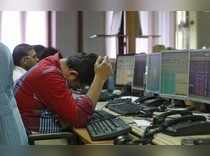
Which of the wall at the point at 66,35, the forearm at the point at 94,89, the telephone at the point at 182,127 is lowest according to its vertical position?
the telephone at the point at 182,127

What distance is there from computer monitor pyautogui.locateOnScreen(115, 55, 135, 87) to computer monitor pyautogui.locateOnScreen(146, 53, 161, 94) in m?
0.46

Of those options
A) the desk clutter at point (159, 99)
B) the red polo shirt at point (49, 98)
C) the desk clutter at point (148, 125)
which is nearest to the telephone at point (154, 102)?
the desk clutter at point (159, 99)

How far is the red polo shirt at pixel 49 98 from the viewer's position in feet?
6.47

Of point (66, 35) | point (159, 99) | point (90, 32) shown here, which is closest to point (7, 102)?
point (159, 99)

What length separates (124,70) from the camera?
3.81 m

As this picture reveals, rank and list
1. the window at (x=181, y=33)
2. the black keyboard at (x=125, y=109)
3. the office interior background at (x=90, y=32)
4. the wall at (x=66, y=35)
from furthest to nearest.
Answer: the wall at (x=66, y=35), the window at (x=181, y=33), the office interior background at (x=90, y=32), the black keyboard at (x=125, y=109)

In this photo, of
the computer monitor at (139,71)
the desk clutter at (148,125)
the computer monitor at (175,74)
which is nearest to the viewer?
the desk clutter at (148,125)

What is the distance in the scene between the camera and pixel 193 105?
2.48m

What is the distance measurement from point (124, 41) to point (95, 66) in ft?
9.22

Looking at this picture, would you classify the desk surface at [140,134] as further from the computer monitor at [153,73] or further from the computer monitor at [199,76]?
the computer monitor at [153,73]

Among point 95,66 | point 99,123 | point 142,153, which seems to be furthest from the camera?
point 95,66

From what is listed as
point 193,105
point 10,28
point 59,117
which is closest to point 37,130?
point 59,117

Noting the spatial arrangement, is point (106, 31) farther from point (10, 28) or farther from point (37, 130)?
point (37, 130)

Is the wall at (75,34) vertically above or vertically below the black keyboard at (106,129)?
above
